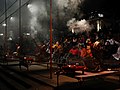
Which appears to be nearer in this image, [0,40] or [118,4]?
[118,4]

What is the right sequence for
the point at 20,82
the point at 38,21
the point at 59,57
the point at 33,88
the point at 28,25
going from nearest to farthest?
the point at 33,88
the point at 20,82
the point at 59,57
the point at 38,21
the point at 28,25

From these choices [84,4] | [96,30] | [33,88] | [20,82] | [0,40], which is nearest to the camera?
[33,88]

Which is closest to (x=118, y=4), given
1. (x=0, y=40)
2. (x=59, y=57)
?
(x=59, y=57)

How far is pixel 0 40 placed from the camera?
62.5m

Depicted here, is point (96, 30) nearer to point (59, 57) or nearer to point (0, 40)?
point (59, 57)

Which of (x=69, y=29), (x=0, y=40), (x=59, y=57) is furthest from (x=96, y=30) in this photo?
(x=0, y=40)

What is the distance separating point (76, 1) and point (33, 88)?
26.6 meters

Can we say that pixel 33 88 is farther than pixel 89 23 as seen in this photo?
No

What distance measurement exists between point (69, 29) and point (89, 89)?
24672 millimetres

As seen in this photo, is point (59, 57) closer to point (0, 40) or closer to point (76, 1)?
point (76, 1)

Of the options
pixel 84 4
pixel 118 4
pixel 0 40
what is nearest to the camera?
pixel 118 4

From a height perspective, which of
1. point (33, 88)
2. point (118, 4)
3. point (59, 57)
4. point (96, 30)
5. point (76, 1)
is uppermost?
point (76, 1)

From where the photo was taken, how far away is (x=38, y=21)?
53.2 m

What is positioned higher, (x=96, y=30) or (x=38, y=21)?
(x=38, y=21)
